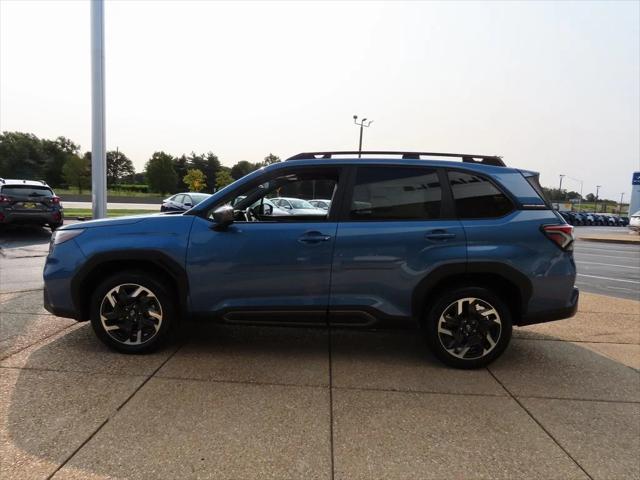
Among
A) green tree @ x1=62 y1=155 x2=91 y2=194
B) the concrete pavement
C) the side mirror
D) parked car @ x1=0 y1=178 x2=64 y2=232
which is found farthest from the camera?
green tree @ x1=62 y1=155 x2=91 y2=194

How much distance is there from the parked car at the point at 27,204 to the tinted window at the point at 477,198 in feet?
43.8

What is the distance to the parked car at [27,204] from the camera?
13.0m

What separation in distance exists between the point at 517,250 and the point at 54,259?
158 inches

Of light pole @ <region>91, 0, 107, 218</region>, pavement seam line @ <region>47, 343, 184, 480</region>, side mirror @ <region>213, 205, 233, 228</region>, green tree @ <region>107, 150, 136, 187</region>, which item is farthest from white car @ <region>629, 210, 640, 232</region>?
green tree @ <region>107, 150, 136, 187</region>

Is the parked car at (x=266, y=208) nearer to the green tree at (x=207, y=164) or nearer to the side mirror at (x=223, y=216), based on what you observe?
the side mirror at (x=223, y=216)

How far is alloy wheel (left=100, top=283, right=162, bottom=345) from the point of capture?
3973 mm

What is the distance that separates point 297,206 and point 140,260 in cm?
147

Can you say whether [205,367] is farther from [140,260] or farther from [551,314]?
[551,314]

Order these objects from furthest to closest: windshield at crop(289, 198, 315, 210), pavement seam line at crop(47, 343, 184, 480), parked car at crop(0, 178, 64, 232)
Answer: parked car at crop(0, 178, 64, 232)
windshield at crop(289, 198, 315, 210)
pavement seam line at crop(47, 343, 184, 480)

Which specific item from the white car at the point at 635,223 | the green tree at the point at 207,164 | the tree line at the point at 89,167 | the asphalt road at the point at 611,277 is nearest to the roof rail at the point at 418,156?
the asphalt road at the point at 611,277

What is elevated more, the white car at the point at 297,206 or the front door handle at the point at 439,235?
the white car at the point at 297,206

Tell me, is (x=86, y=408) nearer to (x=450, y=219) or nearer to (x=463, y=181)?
(x=450, y=219)

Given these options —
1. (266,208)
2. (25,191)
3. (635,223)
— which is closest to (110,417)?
(266,208)

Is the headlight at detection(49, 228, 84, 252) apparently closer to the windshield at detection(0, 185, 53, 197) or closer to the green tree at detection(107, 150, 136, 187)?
the windshield at detection(0, 185, 53, 197)
